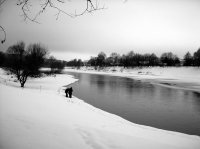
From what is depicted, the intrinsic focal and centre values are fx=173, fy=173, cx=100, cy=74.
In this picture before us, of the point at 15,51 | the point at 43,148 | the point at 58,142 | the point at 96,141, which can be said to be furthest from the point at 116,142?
the point at 15,51

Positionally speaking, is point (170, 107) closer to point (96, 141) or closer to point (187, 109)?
point (187, 109)

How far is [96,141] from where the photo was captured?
573 cm

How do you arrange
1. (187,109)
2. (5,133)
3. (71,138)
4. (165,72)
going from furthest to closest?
(165,72), (187,109), (71,138), (5,133)

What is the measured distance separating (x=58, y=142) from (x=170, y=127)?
9343 mm

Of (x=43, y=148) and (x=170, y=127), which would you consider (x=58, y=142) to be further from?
(x=170, y=127)

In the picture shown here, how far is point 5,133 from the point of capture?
15.8 ft

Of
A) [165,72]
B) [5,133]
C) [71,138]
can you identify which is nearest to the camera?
[5,133]

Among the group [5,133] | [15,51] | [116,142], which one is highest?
[15,51]

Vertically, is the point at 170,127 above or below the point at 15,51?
below

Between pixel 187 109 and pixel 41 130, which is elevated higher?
pixel 41 130

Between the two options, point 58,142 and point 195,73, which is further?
point 195,73

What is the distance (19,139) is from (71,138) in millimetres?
1611

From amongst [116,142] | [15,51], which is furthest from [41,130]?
[15,51]

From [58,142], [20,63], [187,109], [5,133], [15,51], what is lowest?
[187,109]
